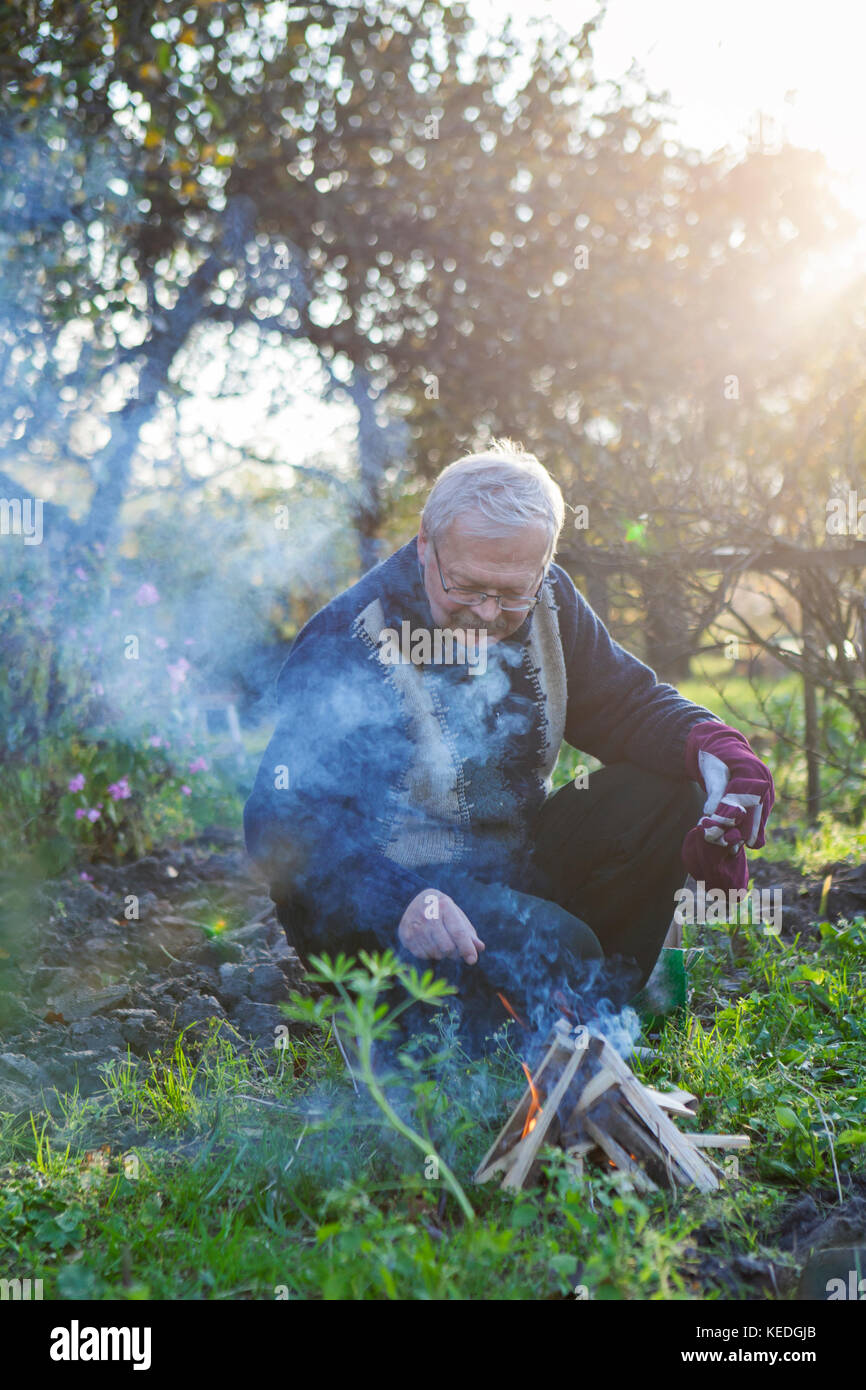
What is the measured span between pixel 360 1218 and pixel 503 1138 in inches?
12.8

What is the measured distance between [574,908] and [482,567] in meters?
1.07

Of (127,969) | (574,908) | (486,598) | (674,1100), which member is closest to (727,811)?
(574,908)

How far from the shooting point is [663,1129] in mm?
2109

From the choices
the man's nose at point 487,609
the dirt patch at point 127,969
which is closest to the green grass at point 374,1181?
the dirt patch at point 127,969

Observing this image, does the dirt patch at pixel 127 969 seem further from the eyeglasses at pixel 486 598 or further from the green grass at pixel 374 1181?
the eyeglasses at pixel 486 598

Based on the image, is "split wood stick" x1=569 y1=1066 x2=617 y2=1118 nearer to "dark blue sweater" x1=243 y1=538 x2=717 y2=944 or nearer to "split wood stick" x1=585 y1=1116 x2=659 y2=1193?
"split wood stick" x1=585 y1=1116 x2=659 y2=1193

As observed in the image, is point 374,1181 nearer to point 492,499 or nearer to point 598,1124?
point 598,1124

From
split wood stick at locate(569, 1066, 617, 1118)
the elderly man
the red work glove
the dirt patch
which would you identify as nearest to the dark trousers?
the elderly man

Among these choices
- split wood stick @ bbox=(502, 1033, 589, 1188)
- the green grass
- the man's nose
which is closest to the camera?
the green grass

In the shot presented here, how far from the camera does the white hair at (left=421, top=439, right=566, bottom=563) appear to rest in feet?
8.50

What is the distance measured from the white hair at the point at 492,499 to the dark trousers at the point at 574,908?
0.81 m
